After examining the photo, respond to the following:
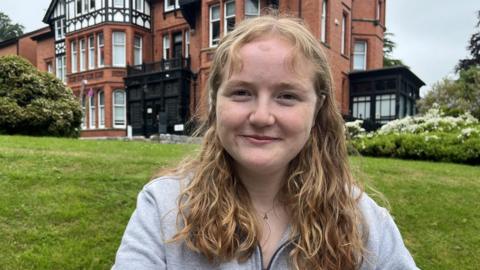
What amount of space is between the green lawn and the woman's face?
172 centimetres

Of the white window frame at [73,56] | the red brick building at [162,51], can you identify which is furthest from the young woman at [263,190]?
the white window frame at [73,56]

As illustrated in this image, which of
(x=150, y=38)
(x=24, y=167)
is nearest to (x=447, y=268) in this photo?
(x=24, y=167)

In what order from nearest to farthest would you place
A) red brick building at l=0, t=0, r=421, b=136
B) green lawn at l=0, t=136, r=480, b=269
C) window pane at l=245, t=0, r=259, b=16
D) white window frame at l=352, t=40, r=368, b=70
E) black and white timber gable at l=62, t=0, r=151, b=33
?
green lawn at l=0, t=136, r=480, b=269 → window pane at l=245, t=0, r=259, b=16 → red brick building at l=0, t=0, r=421, b=136 → white window frame at l=352, t=40, r=368, b=70 → black and white timber gable at l=62, t=0, r=151, b=33

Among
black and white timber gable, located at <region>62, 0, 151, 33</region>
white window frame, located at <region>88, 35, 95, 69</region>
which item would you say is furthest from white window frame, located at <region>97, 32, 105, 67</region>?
black and white timber gable, located at <region>62, 0, 151, 33</region>

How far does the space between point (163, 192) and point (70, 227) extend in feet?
9.49

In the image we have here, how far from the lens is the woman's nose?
1.37m

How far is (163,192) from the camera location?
1497mm

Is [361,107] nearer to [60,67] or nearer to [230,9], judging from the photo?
[230,9]

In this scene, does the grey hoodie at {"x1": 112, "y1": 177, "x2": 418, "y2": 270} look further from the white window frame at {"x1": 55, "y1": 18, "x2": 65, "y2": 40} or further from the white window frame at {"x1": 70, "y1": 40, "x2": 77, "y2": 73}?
the white window frame at {"x1": 55, "y1": 18, "x2": 65, "y2": 40}

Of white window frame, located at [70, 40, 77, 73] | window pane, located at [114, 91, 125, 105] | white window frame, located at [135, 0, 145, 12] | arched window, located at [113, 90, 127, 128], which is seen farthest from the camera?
white window frame, located at [70, 40, 77, 73]

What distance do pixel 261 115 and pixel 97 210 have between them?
348 cm

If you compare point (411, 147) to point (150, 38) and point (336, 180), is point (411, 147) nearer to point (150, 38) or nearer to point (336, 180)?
point (336, 180)

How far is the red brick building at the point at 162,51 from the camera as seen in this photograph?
70.1 feet

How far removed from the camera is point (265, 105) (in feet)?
4.50
